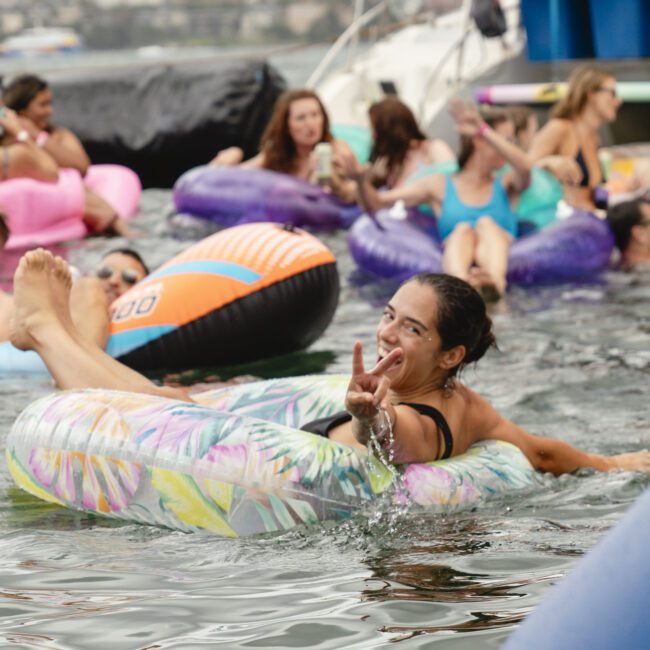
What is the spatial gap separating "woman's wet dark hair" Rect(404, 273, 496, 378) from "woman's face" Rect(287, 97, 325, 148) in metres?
5.78

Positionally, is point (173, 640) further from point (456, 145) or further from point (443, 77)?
point (443, 77)

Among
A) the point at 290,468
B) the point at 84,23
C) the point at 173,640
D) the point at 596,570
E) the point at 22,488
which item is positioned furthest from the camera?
the point at 84,23

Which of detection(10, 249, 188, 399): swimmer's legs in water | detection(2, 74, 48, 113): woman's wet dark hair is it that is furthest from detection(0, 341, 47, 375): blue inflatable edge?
detection(2, 74, 48, 113): woman's wet dark hair

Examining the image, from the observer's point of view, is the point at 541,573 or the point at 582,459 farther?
the point at 582,459

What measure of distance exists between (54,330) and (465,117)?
3485 mm

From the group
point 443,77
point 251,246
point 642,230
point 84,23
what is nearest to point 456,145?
point 443,77

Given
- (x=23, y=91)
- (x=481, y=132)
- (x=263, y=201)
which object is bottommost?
(x=263, y=201)

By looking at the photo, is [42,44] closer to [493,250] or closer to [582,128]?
[582,128]

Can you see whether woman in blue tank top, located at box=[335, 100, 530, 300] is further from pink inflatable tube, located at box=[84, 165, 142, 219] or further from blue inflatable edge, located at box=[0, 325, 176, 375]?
pink inflatable tube, located at box=[84, 165, 142, 219]

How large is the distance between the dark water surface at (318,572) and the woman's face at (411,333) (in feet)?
1.34

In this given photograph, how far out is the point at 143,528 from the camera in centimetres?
391

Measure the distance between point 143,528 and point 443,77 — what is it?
10.5 metres

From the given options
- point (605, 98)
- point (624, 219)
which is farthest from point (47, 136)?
point (624, 219)

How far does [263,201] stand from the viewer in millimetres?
9773
